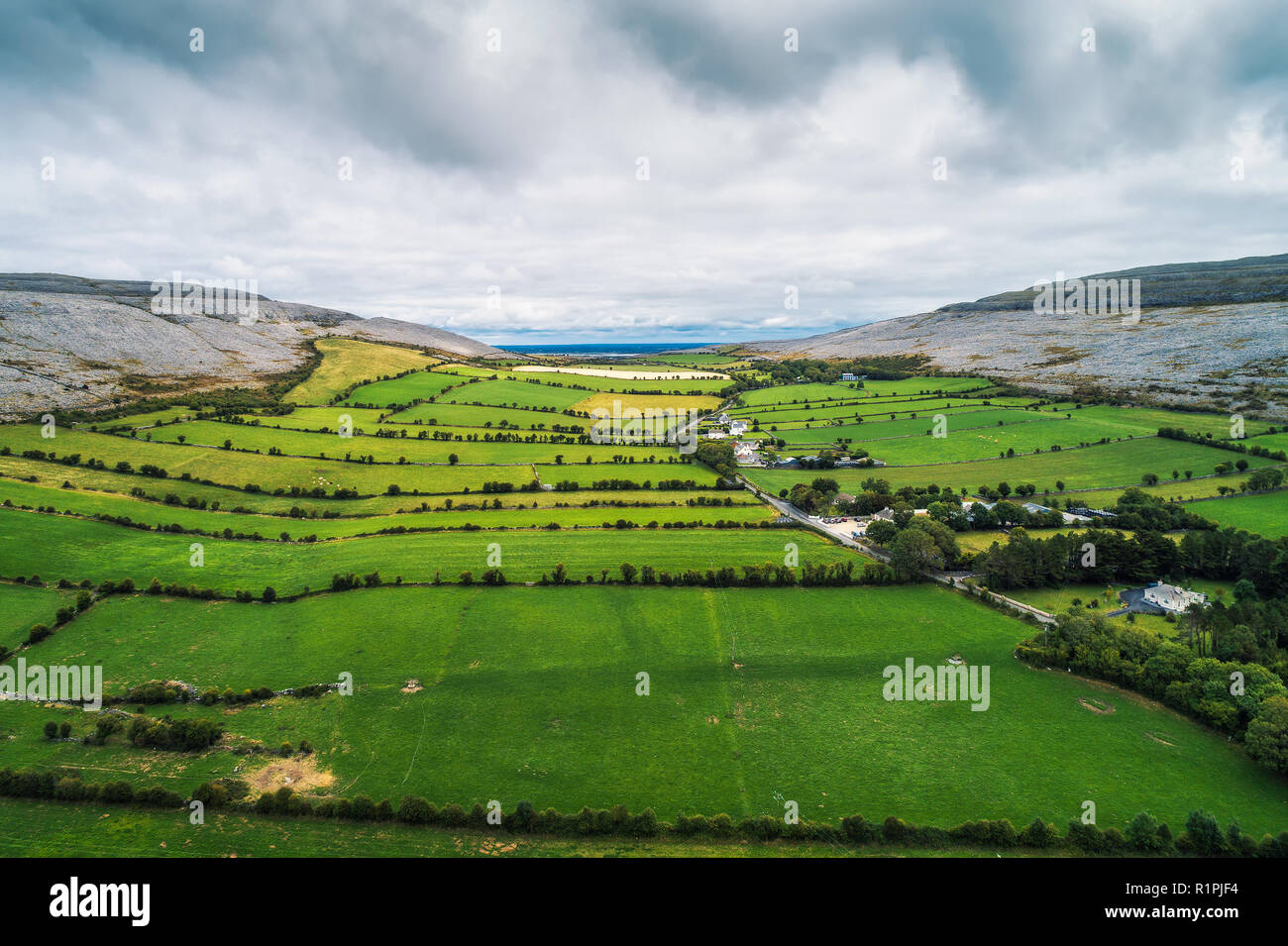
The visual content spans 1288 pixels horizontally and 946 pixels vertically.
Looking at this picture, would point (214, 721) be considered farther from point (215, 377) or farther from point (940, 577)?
point (215, 377)

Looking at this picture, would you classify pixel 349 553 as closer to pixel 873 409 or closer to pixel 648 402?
pixel 648 402

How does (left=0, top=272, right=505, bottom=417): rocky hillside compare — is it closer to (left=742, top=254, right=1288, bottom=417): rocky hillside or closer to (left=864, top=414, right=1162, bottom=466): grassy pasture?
(left=864, top=414, right=1162, bottom=466): grassy pasture

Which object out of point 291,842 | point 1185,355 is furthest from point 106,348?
point 1185,355

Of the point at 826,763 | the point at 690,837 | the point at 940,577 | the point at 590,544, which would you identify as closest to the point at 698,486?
the point at 590,544

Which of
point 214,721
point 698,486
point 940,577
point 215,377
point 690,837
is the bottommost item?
point 690,837

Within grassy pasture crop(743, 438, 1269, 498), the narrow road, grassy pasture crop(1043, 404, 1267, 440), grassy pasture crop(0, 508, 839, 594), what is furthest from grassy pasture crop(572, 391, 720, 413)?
grassy pasture crop(1043, 404, 1267, 440)

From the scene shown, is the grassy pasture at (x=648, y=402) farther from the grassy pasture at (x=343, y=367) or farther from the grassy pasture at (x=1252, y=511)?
the grassy pasture at (x=1252, y=511)
